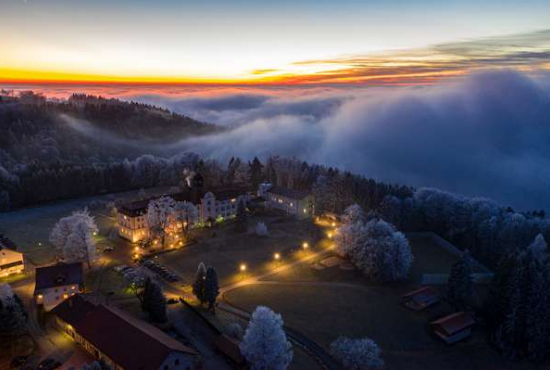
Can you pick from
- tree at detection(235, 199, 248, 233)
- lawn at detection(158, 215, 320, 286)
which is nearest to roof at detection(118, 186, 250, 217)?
lawn at detection(158, 215, 320, 286)

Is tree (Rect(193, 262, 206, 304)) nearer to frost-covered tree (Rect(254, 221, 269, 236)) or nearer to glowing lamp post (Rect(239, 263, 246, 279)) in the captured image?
glowing lamp post (Rect(239, 263, 246, 279))

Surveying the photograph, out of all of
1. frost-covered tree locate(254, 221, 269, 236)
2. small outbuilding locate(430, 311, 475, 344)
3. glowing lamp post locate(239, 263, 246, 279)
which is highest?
frost-covered tree locate(254, 221, 269, 236)

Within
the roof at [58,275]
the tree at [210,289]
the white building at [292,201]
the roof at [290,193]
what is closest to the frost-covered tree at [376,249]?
the white building at [292,201]

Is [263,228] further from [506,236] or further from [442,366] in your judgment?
[506,236]

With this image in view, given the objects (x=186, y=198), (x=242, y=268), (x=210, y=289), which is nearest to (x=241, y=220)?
(x=186, y=198)

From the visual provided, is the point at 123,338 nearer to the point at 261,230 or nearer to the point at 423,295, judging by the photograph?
the point at 423,295

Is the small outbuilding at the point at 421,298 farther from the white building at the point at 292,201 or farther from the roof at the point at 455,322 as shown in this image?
the white building at the point at 292,201

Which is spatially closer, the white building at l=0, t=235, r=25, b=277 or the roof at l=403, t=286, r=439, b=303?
the roof at l=403, t=286, r=439, b=303
